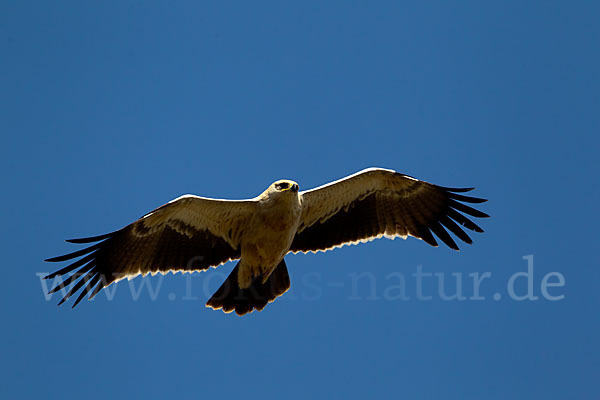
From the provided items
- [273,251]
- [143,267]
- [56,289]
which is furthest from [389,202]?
[56,289]

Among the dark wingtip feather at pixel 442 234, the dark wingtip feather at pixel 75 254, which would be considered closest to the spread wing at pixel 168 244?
the dark wingtip feather at pixel 75 254

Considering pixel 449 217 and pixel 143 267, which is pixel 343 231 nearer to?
pixel 449 217

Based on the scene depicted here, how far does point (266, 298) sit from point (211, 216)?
1.14 meters

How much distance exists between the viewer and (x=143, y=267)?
829 cm

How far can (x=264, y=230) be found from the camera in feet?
25.6

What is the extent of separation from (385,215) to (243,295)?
202cm

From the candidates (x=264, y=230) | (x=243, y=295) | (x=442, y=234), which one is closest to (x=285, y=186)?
(x=264, y=230)

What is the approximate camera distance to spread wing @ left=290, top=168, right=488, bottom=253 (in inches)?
337

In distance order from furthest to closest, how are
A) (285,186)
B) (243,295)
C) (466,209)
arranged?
1. (466,209)
2. (243,295)
3. (285,186)

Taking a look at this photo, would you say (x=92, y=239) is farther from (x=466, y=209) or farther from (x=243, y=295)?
(x=466, y=209)

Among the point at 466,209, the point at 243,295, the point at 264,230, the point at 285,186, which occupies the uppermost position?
the point at 466,209

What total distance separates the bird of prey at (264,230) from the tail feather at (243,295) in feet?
0.04

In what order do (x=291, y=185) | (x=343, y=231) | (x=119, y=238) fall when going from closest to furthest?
(x=291, y=185) → (x=119, y=238) → (x=343, y=231)

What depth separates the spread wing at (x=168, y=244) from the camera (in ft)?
26.1
